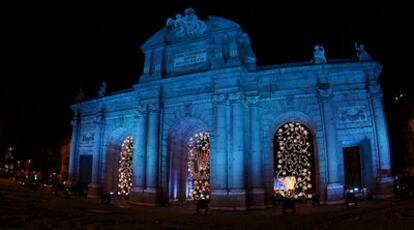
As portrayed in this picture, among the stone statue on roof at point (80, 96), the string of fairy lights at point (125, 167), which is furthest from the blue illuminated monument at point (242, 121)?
the stone statue on roof at point (80, 96)

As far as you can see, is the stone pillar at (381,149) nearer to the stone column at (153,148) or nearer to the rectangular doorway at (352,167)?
the rectangular doorway at (352,167)

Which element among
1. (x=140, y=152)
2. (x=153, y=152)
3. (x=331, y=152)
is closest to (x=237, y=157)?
(x=331, y=152)

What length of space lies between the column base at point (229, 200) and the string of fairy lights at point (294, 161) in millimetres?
3971

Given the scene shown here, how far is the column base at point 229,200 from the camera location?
18.8 meters

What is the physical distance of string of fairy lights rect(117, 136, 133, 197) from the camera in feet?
89.5

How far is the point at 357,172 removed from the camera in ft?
90.8

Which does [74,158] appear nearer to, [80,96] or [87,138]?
[87,138]

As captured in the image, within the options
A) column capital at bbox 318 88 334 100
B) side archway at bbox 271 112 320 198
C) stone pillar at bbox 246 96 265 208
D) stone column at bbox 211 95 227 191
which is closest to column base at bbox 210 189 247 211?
stone column at bbox 211 95 227 191

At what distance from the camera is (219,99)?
20.6m

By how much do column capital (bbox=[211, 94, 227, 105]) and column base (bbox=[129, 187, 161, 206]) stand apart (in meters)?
7.23

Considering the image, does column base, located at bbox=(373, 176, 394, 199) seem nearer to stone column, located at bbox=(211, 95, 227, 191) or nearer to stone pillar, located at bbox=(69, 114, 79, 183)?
stone column, located at bbox=(211, 95, 227, 191)

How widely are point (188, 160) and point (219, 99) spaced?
21.3 feet

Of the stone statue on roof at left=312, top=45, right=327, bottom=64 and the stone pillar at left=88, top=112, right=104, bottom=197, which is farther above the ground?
the stone statue on roof at left=312, top=45, right=327, bottom=64

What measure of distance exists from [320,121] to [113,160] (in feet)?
57.4
